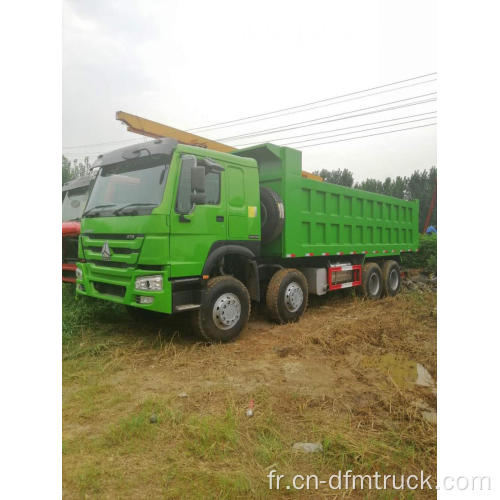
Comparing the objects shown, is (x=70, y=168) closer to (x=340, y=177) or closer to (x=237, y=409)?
(x=237, y=409)

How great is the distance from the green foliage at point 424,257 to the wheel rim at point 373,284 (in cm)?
360

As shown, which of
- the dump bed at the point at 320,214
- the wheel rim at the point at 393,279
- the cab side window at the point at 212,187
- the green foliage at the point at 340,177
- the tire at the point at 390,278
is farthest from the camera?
the green foliage at the point at 340,177

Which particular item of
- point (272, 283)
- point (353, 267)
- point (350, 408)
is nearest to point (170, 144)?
point (272, 283)

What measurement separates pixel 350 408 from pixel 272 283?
2.75 m

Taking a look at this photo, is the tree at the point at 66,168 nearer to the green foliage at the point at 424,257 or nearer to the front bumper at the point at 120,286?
the front bumper at the point at 120,286

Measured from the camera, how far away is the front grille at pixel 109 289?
4.28m

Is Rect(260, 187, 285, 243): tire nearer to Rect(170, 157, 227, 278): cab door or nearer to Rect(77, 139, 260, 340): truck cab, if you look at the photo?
Rect(77, 139, 260, 340): truck cab

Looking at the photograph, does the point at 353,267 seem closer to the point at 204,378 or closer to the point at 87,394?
the point at 204,378

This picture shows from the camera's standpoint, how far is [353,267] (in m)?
7.31

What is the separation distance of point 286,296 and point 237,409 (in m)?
2.91

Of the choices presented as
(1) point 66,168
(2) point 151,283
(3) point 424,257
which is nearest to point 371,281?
(3) point 424,257

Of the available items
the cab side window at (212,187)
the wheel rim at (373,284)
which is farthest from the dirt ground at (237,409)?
the wheel rim at (373,284)

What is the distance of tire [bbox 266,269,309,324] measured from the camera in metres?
5.48

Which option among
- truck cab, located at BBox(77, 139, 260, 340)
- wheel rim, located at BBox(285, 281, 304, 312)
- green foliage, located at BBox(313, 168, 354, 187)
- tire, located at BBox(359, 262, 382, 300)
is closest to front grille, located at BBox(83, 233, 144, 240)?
truck cab, located at BBox(77, 139, 260, 340)
